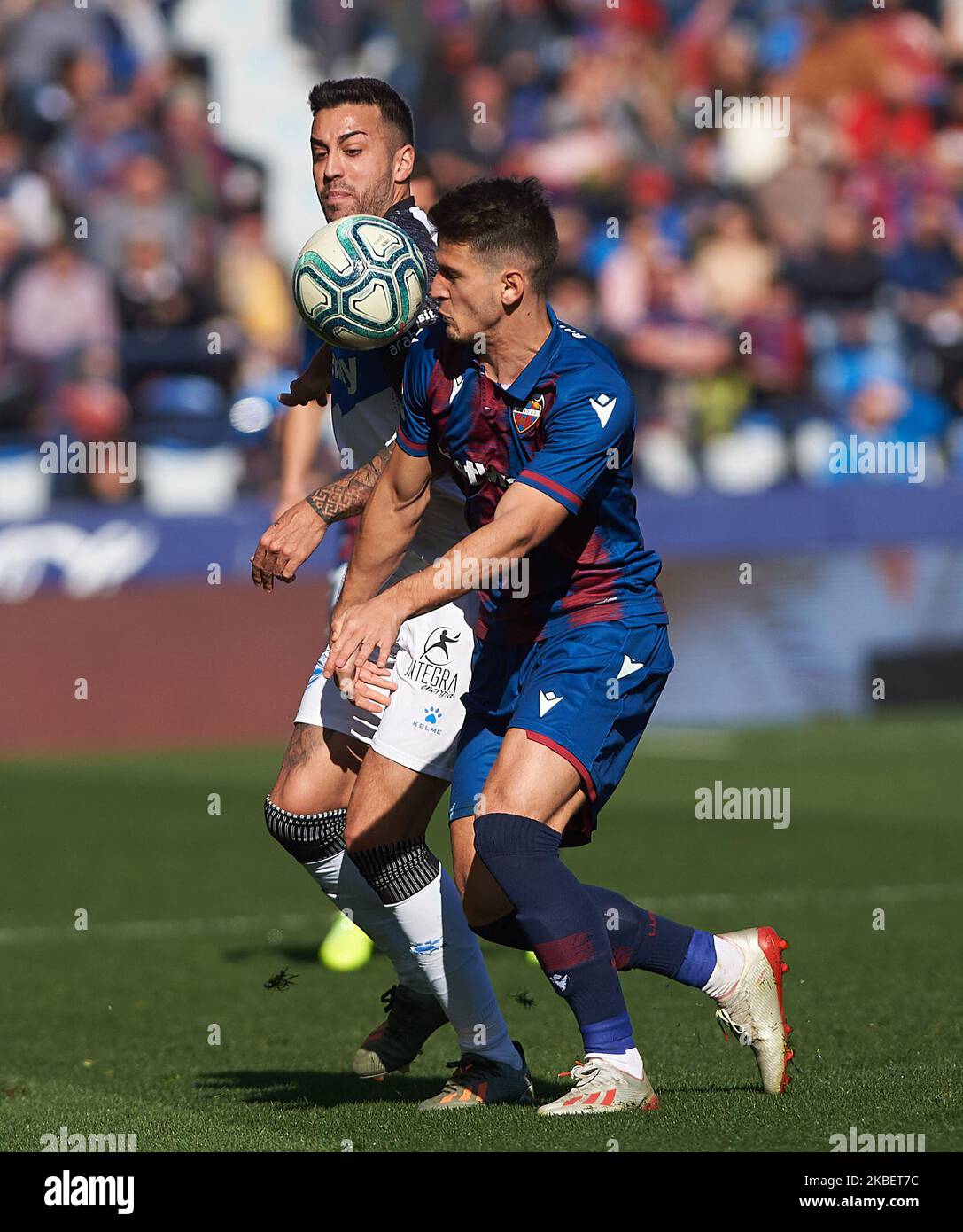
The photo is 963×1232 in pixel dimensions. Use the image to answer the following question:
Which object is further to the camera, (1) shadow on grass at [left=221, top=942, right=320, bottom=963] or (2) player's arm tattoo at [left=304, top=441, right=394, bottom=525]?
(1) shadow on grass at [left=221, top=942, right=320, bottom=963]

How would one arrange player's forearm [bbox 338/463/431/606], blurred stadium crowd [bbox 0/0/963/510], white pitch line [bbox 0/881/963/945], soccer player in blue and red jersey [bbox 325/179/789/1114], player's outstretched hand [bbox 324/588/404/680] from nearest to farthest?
player's outstretched hand [bbox 324/588/404/680], soccer player in blue and red jersey [bbox 325/179/789/1114], player's forearm [bbox 338/463/431/606], white pitch line [bbox 0/881/963/945], blurred stadium crowd [bbox 0/0/963/510]

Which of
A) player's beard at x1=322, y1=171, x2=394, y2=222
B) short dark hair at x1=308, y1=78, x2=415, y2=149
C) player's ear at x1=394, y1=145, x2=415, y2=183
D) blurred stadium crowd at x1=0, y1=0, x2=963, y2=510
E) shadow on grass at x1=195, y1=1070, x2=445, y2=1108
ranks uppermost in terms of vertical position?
blurred stadium crowd at x1=0, y1=0, x2=963, y2=510

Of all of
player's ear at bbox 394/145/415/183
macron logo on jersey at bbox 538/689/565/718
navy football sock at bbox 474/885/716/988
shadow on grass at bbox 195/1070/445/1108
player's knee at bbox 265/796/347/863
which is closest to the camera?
macron logo on jersey at bbox 538/689/565/718

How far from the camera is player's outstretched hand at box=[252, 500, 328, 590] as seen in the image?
16.4 feet

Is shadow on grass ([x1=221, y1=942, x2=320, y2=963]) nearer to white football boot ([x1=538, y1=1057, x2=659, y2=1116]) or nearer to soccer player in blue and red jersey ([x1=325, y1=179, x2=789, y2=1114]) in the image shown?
soccer player in blue and red jersey ([x1=325, y1=179, x2=789, y2=1114])

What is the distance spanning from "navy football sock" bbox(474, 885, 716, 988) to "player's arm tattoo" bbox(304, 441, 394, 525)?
113 centimetres

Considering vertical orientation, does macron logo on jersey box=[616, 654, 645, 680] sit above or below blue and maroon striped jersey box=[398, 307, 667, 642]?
below

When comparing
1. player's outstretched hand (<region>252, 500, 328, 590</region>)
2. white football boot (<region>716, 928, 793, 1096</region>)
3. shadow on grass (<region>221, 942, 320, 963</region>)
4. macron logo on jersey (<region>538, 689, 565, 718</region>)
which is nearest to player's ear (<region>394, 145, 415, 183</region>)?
player's outstretched hand (<region>252, 500, 328, 590</region>)

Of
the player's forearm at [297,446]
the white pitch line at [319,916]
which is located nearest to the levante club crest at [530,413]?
the player's forearm at [297,446]

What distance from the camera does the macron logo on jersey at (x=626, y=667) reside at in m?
4.81

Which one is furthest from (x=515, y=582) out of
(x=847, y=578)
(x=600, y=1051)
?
(x=847, y=578)

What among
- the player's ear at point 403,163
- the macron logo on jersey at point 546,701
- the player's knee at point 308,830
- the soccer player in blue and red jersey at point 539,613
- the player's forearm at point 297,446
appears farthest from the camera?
the player's forearm at point 297,446

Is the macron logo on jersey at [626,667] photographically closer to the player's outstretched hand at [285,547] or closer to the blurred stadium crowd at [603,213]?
the player's outstretched hand at [285,547]

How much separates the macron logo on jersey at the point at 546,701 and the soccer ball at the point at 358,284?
99cm
